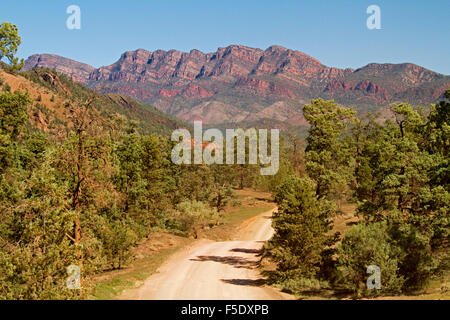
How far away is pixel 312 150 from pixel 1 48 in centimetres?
2144

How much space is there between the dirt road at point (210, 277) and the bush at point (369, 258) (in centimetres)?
331

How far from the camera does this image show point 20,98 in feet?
95.3

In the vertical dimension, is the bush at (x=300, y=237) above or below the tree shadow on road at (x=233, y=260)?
above

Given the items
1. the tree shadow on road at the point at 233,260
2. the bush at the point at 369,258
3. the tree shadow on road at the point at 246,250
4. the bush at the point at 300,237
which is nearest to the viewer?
the bush at the point at 369,258

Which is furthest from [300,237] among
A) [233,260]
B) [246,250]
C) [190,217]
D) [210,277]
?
[190,217]

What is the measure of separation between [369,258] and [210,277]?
959 cm

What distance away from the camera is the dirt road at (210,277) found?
1927 centimetres

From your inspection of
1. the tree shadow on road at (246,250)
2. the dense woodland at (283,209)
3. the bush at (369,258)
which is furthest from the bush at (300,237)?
the tree shadow on road at (246,250)

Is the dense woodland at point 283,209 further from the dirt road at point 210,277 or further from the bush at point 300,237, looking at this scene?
the dirt road at point 210,277

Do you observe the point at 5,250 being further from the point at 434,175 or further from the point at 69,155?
the point at 434,175

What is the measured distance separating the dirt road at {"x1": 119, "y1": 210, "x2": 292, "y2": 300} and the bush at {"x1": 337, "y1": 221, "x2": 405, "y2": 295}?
10.9 feet

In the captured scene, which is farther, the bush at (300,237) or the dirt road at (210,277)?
the bush at (300,237)

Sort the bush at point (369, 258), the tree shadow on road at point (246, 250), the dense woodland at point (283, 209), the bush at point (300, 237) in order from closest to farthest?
the dense woodland at point (283, 209) < the bush at point (369, 258) < the bush at point (300, 237) < the tree shadow on road at point (246, 250)
